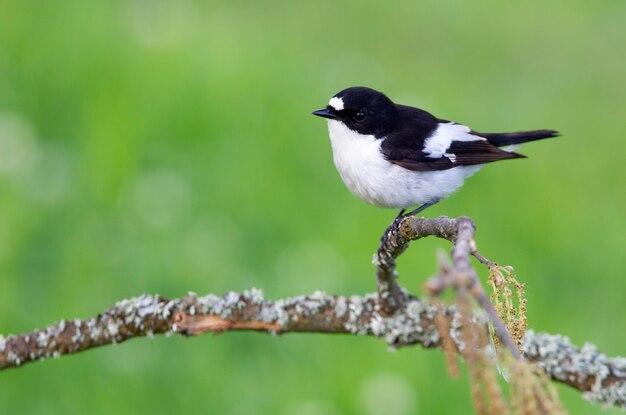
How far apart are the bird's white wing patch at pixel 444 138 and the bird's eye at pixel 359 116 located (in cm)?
31

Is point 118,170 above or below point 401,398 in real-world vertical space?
above

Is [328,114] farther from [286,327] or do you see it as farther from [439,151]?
[286,327]

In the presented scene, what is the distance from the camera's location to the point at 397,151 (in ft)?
13.5

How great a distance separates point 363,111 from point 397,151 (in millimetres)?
280

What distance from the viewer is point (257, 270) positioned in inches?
237

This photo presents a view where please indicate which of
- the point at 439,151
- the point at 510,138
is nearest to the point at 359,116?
the point at 439,151

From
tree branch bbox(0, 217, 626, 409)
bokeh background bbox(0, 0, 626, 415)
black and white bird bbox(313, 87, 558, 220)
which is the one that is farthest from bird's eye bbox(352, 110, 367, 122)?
bokeh background bbox(0, 0, 626, 415)

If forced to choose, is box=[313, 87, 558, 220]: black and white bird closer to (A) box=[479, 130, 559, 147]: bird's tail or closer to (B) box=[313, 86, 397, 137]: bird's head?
(B) box=[313, 86, 397, 137]: bird's head

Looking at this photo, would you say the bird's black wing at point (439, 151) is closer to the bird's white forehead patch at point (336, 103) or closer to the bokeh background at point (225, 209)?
the bird's white forehead patch at point (336, 103)

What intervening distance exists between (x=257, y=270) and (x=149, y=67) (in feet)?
6.85

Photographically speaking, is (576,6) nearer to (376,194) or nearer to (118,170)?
(118,170)

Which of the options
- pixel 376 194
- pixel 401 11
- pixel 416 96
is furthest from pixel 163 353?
pixel 401 11

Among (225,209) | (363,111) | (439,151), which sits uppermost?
(363,111)

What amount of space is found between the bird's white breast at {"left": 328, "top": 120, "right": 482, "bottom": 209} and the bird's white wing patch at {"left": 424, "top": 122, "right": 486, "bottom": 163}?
0.27 ft
